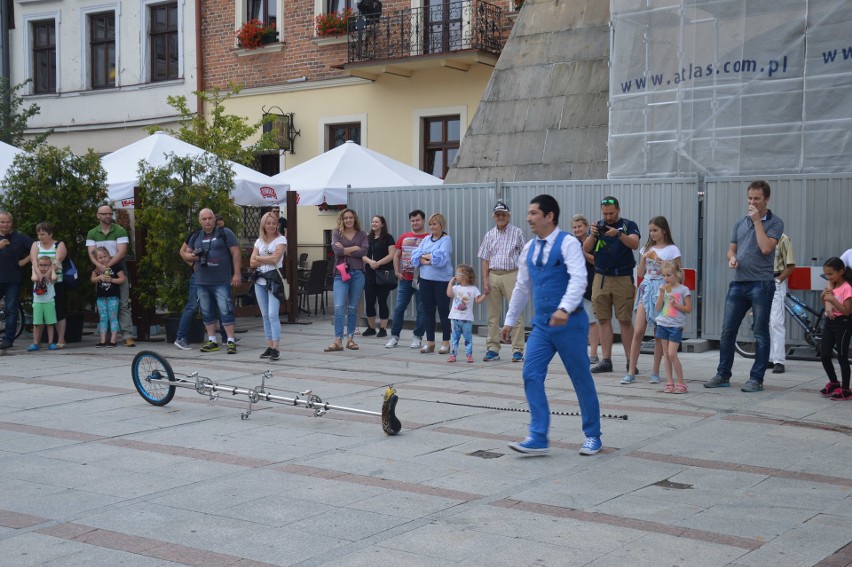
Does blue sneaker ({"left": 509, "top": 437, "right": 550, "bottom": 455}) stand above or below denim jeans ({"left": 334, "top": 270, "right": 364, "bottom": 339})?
below

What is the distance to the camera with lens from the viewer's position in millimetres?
12773

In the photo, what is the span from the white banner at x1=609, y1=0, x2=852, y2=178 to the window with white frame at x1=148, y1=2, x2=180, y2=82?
15398 mm

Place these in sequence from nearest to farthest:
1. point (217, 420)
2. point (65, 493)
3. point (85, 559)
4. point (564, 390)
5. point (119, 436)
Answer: point (85, 559) → point (65, 493) → point (119, 436) → point (217, 420) → point (564, 390)

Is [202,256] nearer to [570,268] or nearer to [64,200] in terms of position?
[64,200]

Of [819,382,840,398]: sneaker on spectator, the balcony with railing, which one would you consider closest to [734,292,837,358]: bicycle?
[819,382,840,398]: sneaker on spectator

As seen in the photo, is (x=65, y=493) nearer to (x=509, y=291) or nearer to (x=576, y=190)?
(x=509, y=291)

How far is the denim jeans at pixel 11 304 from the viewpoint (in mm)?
13242

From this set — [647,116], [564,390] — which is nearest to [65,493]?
[564,390]

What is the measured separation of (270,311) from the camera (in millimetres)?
11898

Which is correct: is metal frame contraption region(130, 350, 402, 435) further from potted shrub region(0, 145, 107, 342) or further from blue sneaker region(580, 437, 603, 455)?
potted shrub region(0, 145, 107, 342)

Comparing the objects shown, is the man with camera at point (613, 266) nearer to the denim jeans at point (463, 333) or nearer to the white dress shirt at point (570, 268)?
the denim jeans at point (463, 333)

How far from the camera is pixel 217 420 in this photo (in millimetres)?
8328

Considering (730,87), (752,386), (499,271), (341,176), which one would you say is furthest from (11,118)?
(752,386)

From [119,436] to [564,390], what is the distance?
437 centimetres
